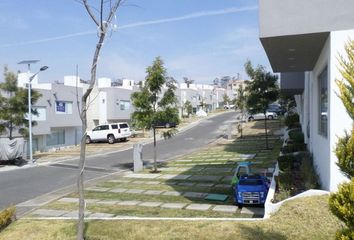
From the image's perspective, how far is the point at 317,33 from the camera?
8.00 metres

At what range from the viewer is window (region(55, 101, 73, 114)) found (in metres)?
36.0

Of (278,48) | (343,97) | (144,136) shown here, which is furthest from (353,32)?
(144,136)

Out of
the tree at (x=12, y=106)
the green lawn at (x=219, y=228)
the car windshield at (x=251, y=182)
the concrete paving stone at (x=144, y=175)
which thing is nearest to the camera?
the green lawn at (x=219, y=228)

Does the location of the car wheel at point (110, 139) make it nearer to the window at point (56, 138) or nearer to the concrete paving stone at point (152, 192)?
the window at point (56, 138)

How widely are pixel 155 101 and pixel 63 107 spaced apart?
19849mm

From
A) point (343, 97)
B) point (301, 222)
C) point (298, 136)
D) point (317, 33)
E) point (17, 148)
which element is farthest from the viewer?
point (17, 148)

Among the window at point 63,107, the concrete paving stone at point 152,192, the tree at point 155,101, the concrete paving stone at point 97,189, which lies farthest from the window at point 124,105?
the concrete paving stone at point 152,192

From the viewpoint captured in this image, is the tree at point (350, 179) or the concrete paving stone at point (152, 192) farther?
the concrete paving stone at point (152, 192)

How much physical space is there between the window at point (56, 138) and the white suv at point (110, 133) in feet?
8.29

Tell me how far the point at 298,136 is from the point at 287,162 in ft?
28.1

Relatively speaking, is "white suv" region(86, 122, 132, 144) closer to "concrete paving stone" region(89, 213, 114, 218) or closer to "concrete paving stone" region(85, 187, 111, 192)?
"concrete paving stone" region(85, 187, 111, 192)

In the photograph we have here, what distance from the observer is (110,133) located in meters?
39.3

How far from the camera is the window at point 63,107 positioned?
35969mm

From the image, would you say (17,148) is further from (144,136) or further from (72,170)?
(144,136)
